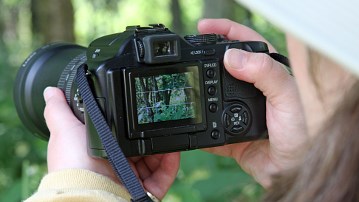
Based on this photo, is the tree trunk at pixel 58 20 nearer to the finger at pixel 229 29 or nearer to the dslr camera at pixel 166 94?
the finger at pixel 229 29

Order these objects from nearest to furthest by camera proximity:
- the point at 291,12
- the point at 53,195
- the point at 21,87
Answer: the point at 291,12, the point at 53,195, the point at 21,87

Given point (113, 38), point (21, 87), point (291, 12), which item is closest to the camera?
point (291, 12)

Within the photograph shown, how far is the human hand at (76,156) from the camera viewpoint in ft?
3.87

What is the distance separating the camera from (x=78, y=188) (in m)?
1.09

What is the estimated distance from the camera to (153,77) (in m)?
1.11

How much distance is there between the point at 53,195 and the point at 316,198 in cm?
47

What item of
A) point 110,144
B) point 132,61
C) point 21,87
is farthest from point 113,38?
point 21,87

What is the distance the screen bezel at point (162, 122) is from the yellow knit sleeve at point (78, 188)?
0.30 feet

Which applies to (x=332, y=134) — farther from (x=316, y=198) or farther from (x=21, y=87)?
(x=21, y=87)

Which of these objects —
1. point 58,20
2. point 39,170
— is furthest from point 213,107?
point 58,20

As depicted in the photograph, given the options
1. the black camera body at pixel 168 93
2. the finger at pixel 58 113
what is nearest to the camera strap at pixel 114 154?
the black camera body at pixel 168 93

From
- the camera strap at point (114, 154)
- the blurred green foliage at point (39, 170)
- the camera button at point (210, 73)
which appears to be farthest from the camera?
the blurred green foliage at point (39, 170)

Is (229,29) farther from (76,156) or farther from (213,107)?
(76,156)

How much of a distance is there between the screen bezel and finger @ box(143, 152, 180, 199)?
0.20 m
